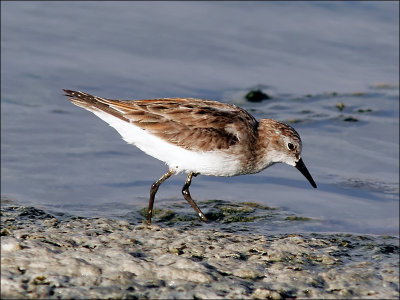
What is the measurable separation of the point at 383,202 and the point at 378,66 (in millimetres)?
4169

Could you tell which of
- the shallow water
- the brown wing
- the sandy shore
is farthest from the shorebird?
the sandy shore

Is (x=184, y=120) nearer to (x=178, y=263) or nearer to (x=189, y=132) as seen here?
(x=189, y=132)

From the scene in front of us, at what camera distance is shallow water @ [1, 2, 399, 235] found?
955cm

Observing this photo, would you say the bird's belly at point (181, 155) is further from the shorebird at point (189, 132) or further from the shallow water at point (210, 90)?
the shallow water at point (210, 90)

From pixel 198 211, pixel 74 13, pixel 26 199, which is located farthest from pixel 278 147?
pixel 74 13

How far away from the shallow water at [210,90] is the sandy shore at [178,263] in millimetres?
1295

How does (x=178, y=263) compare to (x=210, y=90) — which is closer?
(x=178, y=263)

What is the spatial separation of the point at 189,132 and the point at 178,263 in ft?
7.43

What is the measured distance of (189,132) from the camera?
24.7ft

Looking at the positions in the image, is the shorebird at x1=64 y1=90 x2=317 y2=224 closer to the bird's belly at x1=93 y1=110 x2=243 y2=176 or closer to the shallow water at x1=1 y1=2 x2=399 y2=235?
the bird's belly at x1=93 y1=110 x2=243 y2=176

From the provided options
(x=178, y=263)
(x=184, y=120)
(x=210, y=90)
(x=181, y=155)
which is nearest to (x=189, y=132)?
(x=184, y=120)

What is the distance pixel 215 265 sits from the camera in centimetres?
562

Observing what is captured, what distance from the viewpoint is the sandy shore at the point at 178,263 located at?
197 inches

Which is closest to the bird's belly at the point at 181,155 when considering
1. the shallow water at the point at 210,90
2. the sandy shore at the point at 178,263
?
the shallow water at the point at 210,90
